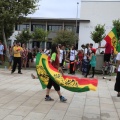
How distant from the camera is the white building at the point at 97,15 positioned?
5191 cm

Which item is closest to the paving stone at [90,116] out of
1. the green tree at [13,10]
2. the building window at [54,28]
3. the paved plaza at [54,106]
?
the paved plaza at [54,106]

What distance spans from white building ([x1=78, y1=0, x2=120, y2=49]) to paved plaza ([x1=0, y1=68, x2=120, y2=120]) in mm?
42260

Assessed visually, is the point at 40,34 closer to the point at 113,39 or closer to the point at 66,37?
the point at 66,37

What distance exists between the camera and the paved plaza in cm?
644

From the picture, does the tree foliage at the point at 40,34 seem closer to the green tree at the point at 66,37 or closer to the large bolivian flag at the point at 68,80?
the green tree at the point at 66,37

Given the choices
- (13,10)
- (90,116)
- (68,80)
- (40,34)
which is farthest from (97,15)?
(90,116)

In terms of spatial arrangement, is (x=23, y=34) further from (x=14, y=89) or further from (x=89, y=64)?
(x=14, y=89)

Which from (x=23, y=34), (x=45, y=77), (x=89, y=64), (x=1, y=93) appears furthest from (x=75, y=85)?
(x=23, y=34)

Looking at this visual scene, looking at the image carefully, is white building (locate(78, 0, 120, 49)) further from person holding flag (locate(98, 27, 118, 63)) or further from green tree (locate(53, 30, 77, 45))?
person holding flag (locate(98, 27, 118, 63))

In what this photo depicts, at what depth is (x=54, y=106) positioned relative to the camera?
24.3ft

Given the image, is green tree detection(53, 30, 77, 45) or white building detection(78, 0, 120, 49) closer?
green tree detection(53, 30, 77, 45)

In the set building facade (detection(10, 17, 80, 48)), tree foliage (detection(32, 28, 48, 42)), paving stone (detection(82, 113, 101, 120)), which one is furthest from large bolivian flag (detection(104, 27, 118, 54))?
building facade (detection(10, 17, 80, 48))

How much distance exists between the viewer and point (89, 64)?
48.7ft

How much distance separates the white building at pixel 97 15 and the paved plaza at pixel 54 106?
4226 cm
